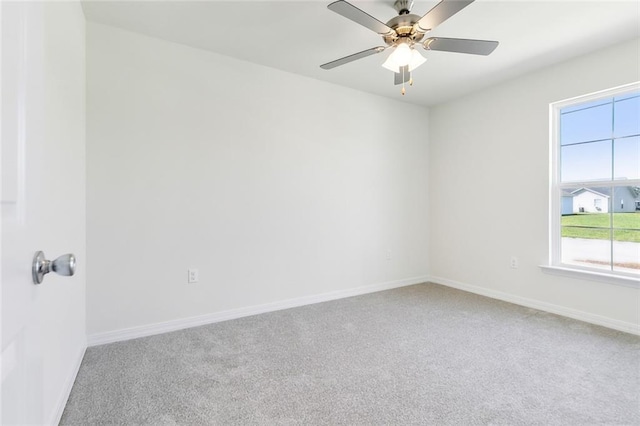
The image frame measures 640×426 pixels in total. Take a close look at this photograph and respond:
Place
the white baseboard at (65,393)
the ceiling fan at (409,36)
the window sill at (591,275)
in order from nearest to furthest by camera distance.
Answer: the white baseboard at (65,393), the ceiling fan at (409,36), the window sill at (591,275)

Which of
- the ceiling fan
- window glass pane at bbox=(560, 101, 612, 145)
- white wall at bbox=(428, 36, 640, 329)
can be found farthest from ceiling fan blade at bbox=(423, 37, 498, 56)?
window glass pane at bbox=(560, 101, 612, 145)

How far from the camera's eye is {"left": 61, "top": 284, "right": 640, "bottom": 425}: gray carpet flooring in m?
1.62

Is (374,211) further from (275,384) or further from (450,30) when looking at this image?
(275,384)

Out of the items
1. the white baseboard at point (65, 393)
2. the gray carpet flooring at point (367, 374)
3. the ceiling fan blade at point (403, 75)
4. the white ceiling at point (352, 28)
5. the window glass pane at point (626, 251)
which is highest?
the white ceiling at point (352, 28)

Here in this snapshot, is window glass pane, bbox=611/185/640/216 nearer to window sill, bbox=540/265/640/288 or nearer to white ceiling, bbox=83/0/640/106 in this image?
window sill, bbox=540/265/640/288

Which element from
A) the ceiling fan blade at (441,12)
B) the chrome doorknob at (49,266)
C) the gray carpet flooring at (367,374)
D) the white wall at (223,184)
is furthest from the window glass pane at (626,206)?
the chrome doorknob at (49,266)

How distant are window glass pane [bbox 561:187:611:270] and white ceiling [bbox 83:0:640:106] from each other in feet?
4.47

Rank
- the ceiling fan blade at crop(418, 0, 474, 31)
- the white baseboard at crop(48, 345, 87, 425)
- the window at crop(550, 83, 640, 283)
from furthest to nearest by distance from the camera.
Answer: the window at crop(550, 83, 640, 283) < the ceiling fan blade at crop(418, 0, 474, 31) < the white baseboard at crop(48, 345, 87, 425)

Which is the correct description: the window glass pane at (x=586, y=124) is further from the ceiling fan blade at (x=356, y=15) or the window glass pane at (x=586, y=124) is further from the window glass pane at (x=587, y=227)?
the ceiling fan blade at (x=356, y=15)

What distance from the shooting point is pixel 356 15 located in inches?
71.5

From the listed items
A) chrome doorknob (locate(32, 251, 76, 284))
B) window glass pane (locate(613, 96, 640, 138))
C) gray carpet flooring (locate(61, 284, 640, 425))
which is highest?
window glass pane (locate(613, 96, 640, 138))

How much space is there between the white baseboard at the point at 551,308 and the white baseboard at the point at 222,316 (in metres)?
0.83

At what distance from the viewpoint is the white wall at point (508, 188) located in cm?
287

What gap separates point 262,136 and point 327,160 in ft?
2.69
